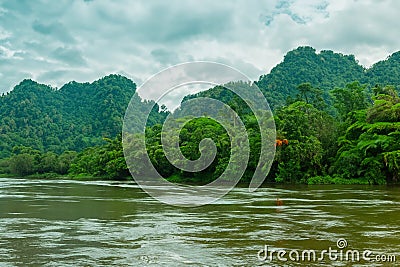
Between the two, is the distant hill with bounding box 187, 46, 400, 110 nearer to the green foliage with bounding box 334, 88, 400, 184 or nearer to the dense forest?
the dense forest

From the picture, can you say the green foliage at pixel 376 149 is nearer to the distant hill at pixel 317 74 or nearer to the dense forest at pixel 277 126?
the dense forest at pixel 277 126

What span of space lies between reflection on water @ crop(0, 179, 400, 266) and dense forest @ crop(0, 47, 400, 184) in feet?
51.0

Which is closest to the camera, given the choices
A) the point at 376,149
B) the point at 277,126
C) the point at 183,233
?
the point at 183,233

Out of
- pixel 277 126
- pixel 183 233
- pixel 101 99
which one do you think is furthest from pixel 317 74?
pixel 183 233

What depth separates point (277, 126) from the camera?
30969 millimetres

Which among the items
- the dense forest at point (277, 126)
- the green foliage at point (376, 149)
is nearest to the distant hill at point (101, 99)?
Answer: the dense forest at point (277, 126)

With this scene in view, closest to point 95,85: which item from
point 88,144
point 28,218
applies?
point 88,144

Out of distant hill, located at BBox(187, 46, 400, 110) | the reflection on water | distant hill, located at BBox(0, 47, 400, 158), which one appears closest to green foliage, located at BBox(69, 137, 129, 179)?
distant hill, located at BBox(0, 47, 400, 158)

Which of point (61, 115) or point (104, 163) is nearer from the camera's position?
point (104, 163)

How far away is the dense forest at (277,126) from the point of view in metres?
27.4

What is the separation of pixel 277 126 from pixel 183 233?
23.4m

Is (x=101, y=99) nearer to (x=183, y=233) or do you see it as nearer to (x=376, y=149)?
(x=376, y=149)

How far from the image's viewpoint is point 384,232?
827cm

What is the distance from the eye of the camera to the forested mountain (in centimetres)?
7862
